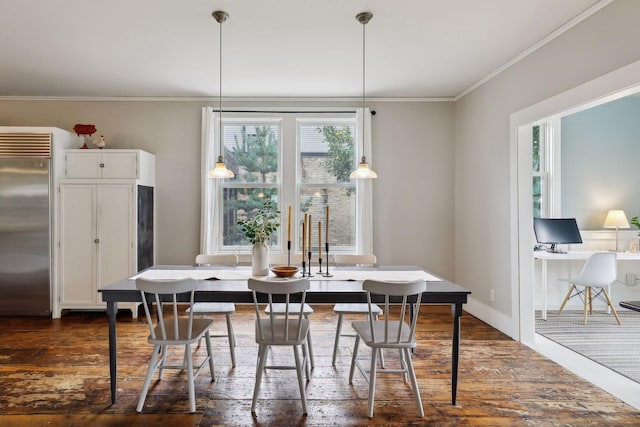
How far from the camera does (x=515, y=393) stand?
Answer: 2543 millimetres

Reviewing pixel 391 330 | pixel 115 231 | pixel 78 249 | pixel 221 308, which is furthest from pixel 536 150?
pixel 78 249

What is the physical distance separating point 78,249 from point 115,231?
1.56 ft

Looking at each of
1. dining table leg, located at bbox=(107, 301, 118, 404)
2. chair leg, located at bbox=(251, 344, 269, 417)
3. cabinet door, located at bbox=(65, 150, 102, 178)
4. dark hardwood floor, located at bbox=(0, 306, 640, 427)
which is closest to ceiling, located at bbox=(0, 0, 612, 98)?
cabinet door, located at bbox=(65, 150, 102, 178)

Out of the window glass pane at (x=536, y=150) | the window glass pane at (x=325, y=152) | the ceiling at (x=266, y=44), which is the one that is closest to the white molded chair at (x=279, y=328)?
the ceiling at (x=266, y=44)

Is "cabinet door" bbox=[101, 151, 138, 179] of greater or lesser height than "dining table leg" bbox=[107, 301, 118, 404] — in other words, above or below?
above

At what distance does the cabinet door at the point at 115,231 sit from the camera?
4.22 meters

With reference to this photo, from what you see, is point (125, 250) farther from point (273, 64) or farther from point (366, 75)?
point (366, 75)

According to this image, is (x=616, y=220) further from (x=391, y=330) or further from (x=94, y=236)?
(x=94, y=236)

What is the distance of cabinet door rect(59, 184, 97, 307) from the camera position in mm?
4234

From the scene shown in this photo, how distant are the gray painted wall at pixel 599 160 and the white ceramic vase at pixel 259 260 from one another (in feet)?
13.0

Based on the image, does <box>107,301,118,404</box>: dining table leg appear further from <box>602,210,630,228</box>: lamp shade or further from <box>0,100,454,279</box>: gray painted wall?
<box>602,210,630,228</box>: lamp shade

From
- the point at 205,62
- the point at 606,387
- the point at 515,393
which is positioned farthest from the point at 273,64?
the point at 606,387

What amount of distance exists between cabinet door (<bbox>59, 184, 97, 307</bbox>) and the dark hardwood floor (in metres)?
0.73

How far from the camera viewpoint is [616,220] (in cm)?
442
